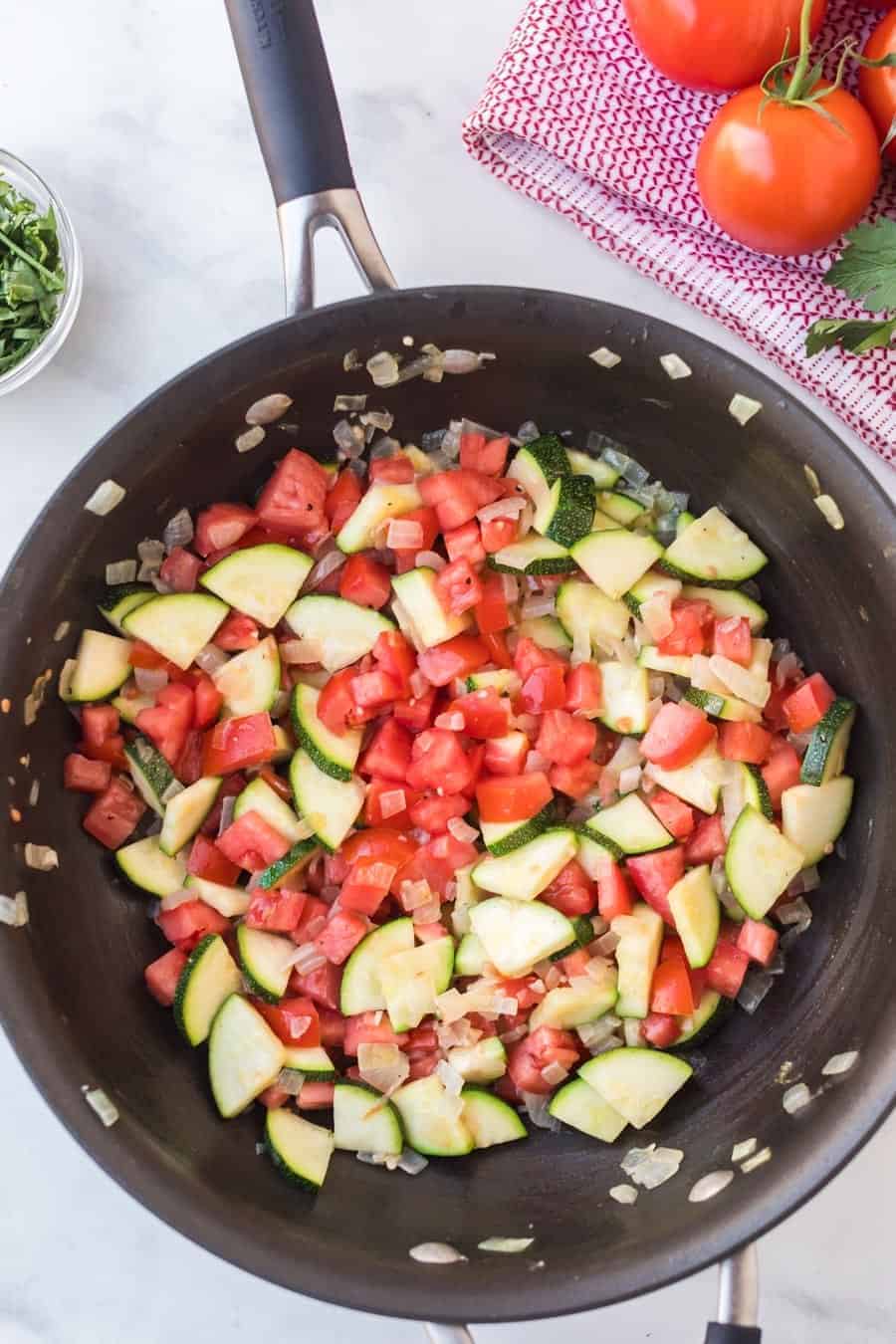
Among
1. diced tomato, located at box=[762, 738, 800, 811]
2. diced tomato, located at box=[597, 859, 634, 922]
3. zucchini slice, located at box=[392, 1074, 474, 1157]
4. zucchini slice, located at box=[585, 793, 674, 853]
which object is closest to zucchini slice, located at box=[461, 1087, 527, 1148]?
zucchini slice, located at box=[392, 1074, 474, 1157]

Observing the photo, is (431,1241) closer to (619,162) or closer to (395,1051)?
(395,1051)

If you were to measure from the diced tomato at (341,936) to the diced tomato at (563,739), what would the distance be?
411 mm

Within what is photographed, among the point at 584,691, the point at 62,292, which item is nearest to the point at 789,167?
the point at 584,691

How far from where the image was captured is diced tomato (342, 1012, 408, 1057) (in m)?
2.03

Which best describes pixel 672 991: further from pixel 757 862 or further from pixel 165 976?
pixel 165 976

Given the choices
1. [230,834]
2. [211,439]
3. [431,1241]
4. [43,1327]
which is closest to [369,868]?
[230,834]

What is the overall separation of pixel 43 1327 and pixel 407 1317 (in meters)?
0.84

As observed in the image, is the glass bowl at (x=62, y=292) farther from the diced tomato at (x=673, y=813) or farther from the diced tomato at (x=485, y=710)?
the diced tomato at (x=673, y=813)

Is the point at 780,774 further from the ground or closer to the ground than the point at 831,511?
closer to the ground

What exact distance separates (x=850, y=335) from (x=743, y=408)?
265 mm

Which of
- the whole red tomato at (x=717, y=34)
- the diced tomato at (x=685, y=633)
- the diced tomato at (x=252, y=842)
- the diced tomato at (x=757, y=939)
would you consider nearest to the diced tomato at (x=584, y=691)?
the diced tomato at (x=685, y=633)

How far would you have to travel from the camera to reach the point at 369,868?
6.64 feet

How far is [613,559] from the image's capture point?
210 centimetres

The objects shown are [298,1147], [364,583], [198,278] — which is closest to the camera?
[298,1147]
